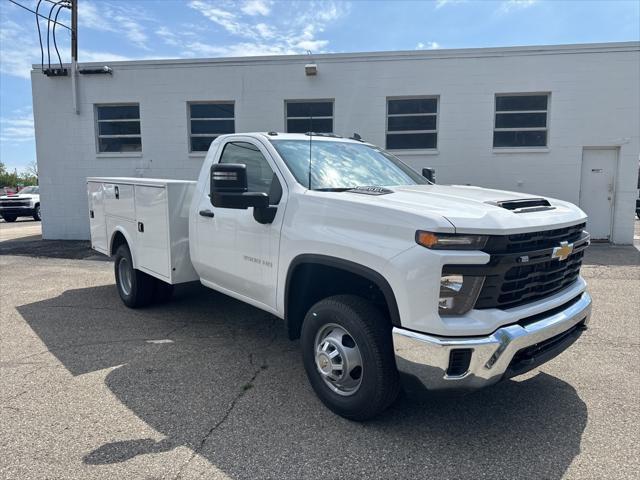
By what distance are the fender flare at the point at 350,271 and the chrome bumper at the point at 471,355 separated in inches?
5.4

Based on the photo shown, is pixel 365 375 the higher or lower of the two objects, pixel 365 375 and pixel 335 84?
the lower

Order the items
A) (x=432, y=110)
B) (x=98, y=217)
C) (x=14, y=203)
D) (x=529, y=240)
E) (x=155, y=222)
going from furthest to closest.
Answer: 1. (x=14, y=203)
2. (x=432, y=110)
3. (x=98, y=217)
4. (x=155, y=222)
5. (x=529, y=240)

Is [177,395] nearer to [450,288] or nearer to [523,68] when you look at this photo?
[450,288]

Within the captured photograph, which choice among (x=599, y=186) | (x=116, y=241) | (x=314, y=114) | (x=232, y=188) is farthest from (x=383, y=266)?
(x=599, y=186)

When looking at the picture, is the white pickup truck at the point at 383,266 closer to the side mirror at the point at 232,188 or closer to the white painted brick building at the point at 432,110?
the side mirror at the point at 232,188

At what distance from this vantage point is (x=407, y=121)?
12.4 metres

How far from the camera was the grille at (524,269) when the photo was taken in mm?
2816

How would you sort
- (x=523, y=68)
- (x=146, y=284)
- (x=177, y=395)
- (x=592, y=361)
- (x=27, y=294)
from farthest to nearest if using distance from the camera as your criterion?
(x=523, y=68), (x=27, y=294), (x=146, y=284), (x=592, y=361), (x=177, y=395)

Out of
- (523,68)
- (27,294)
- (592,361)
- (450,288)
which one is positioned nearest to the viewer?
(450,288)

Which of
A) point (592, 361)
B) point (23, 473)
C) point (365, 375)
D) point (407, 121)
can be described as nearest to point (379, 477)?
→ point (365, 375)

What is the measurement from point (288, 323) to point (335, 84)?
9735 millimetres

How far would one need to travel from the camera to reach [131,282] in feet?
20.5

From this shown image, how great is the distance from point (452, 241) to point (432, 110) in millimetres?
10374

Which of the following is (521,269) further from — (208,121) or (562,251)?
(208,121)
